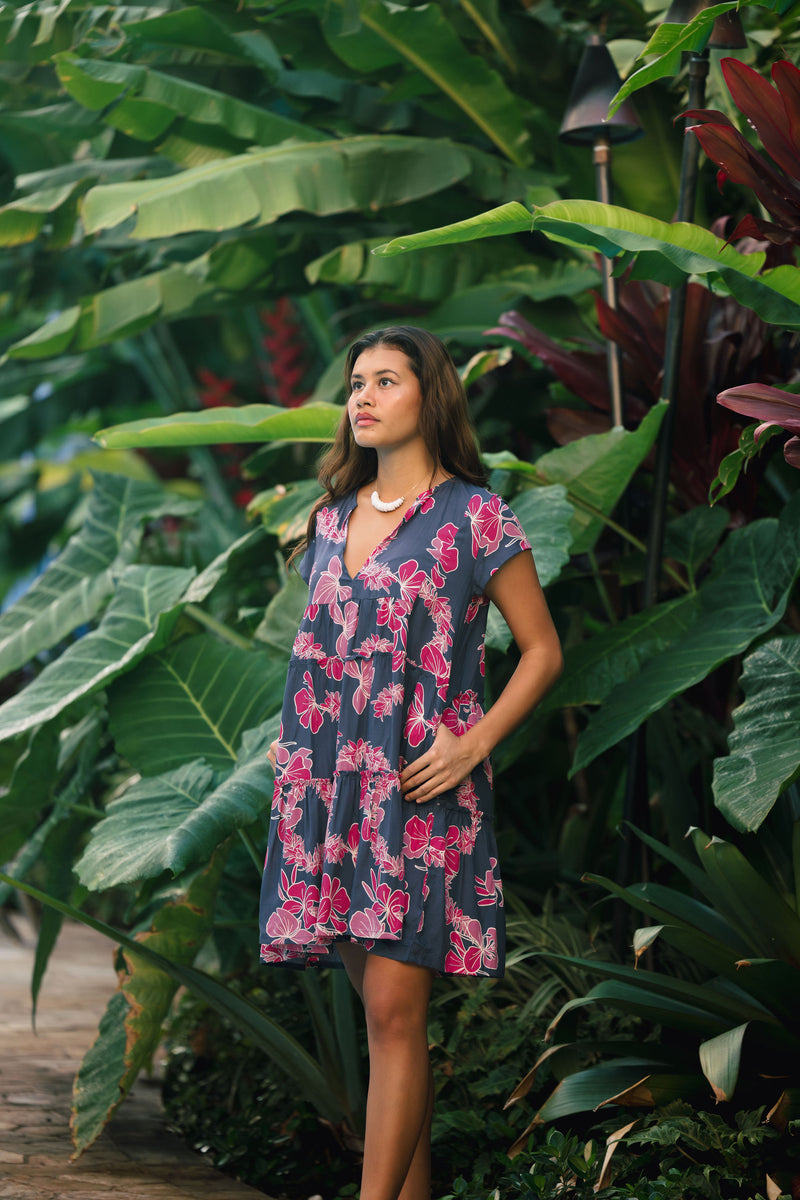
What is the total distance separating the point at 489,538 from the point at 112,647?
55.5 inches

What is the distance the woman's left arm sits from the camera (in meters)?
1.61

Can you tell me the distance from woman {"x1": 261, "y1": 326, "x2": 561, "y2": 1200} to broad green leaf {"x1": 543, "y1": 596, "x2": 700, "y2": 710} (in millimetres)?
731

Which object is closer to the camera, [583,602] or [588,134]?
[588,134]

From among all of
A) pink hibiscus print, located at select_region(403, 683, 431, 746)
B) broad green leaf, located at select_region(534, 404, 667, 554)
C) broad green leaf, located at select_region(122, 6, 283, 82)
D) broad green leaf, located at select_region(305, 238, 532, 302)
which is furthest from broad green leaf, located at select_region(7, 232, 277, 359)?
pink hibiscus print, located at select_region(403, 683, 431, 746)

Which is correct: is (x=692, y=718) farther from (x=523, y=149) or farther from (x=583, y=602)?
(x=523, y=149)

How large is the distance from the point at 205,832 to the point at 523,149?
8.53 feet

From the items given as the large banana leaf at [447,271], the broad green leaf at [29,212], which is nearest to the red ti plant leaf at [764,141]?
the large banana leaf at [447,271]

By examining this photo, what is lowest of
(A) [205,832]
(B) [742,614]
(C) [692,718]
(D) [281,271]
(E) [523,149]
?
(C) [692,718]

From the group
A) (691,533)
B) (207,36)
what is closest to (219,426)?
(691,533)

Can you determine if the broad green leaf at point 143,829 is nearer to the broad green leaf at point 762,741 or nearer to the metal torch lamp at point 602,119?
the broad green leaf at point 762,741

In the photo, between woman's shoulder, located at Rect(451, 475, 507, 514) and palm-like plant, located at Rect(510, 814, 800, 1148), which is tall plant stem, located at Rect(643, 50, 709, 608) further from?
woman's shoulder, located at Rect(451, 475, 507, 514)

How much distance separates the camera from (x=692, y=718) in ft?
10.1

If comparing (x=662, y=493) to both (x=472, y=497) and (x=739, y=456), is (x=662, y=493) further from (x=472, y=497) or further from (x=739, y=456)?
(x=472, y=497)

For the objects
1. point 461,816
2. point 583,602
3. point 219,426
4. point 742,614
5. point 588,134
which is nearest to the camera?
point 461,816
